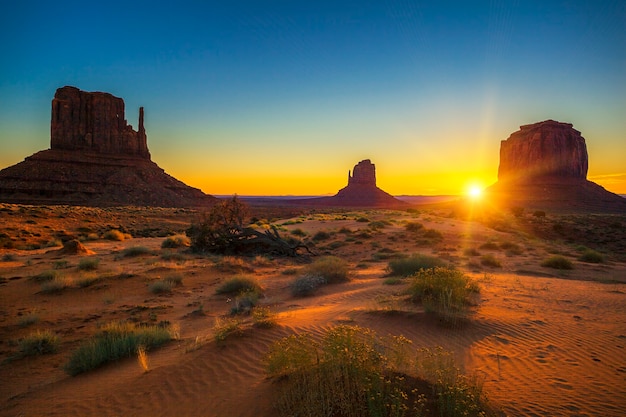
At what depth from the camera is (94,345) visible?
18.3 ft

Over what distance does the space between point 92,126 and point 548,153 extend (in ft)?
382

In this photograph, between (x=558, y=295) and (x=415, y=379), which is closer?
(x=415, y=379)

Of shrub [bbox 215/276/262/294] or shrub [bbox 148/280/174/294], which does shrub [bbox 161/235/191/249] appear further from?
shrub [bbox 215/276/262/294]

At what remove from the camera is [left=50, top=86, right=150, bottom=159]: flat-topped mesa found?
76750 millimetres

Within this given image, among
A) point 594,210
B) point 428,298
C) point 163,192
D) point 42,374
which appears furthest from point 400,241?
point 594,210

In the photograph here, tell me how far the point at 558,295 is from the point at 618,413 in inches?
263

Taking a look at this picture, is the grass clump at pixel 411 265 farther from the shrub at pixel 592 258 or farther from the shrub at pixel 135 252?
the shrub at pixel 135 252

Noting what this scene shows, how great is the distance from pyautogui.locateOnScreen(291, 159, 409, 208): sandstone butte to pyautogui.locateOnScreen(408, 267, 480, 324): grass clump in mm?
119317

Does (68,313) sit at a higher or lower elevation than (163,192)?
lower

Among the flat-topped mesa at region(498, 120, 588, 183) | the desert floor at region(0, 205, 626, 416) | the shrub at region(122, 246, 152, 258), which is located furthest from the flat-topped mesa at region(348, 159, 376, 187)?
the shrub at region(122, 246, 152, 258)

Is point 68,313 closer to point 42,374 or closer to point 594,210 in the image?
point 42,374

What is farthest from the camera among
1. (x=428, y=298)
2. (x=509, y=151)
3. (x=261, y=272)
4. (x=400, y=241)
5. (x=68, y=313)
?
(x=509, y=151)

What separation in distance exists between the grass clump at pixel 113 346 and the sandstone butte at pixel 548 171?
78.6 metres

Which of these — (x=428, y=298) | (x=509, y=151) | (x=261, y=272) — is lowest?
(x=261, y=272)
